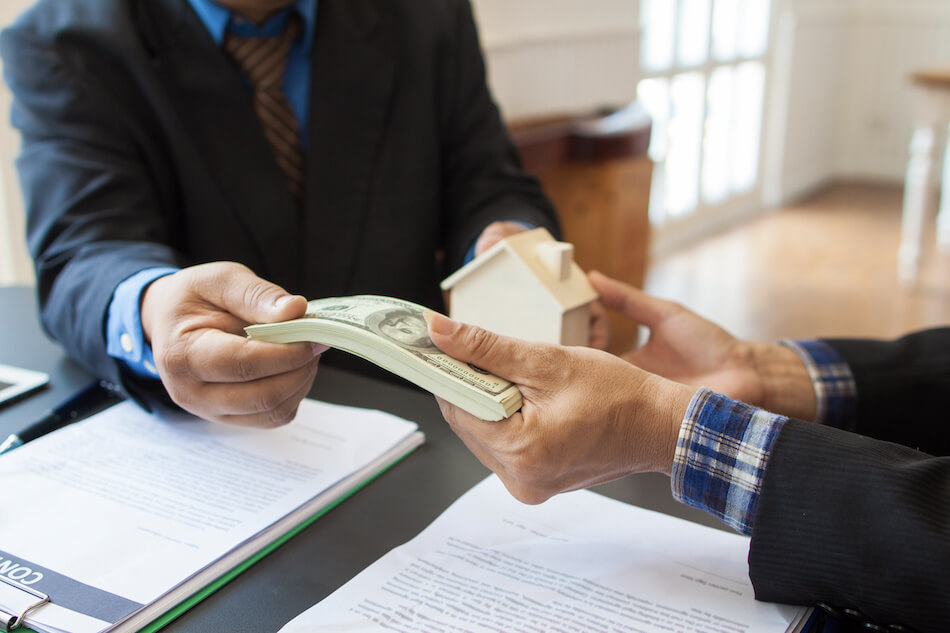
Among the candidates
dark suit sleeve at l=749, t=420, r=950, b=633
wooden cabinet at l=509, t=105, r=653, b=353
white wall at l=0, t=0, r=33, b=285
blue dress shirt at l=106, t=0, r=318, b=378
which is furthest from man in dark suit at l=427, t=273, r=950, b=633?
wooden cabinet at l=509, t=105, r=653, b=353

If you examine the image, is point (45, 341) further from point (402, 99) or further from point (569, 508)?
point (569, 508)

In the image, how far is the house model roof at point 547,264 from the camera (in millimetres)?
851

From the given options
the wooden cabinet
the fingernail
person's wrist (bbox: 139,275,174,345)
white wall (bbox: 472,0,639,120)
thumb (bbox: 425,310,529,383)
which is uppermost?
white wall (bbox: 472,0,639,120)

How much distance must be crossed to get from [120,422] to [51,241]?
337 millimetres

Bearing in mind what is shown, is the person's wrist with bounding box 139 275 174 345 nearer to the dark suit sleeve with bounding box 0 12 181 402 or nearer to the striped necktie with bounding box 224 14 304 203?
the dark suit sleeve with bounding box 0 12 181 402

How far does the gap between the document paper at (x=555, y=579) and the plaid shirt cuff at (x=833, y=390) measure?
0.29 meters

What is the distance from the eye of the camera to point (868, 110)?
5766 millimetres

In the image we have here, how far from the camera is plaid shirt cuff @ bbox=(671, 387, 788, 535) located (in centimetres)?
66

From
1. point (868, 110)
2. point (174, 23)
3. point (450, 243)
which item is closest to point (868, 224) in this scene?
point (868, 110)

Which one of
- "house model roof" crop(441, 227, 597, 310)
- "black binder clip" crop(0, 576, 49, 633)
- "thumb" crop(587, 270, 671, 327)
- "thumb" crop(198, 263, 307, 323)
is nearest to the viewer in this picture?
"black binder clip" crop(0, 576, 49, 633)

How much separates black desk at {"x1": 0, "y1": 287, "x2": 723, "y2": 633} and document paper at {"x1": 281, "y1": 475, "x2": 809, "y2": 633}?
21 millimetres

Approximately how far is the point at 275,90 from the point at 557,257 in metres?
0.64

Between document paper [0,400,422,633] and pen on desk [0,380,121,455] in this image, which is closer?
document paper [0,400,422,633]

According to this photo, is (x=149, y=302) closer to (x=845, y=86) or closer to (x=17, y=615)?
(x=17, y=615)
